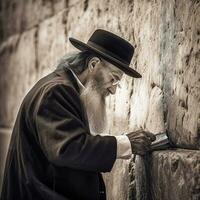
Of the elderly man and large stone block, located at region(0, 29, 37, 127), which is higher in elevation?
large stone block, located at region(0, 29, 37, 127)

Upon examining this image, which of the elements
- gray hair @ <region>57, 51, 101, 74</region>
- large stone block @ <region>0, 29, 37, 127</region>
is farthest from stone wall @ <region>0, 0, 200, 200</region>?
large stone block @ <region>0, 29, 37, 127</region>

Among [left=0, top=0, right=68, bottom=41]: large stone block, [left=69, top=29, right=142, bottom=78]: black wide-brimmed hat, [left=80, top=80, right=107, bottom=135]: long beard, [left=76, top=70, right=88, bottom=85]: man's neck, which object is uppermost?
[left=0, top=0, right=68, bottom=41]: large stone block

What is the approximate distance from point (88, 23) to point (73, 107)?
1.67 m

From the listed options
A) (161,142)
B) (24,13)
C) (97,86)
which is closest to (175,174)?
(161,142)

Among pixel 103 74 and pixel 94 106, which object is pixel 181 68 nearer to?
pixel 103 74

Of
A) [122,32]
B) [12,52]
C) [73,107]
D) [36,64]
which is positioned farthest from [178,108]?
[12,52]

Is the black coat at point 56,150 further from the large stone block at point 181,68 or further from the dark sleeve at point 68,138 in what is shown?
the large stone block at point 181,68

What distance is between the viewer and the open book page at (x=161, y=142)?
346 centimetres

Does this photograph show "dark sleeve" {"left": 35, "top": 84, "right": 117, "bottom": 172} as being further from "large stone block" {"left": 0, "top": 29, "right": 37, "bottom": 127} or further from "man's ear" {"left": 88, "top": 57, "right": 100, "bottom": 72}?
"large stone block" {"left": 0, "top": 29, "right": 37, "bottom": 127}

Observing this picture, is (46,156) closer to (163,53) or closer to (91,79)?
(91,79)

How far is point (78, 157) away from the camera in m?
3.17

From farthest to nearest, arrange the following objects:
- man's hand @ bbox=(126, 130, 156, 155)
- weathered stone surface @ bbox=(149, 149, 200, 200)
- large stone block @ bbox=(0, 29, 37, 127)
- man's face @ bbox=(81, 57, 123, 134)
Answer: large stone block @ bbox=(0, 29, 37, 127)
man's face @ bbox=(81, 57, 123, 134)
man's hand @ bbox=(126, 130, 156, 155)
weathered stone surface @ bbox=(149, 149, 200, 200)

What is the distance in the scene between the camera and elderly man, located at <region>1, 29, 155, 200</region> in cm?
319

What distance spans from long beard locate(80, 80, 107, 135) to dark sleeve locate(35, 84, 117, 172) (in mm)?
185
